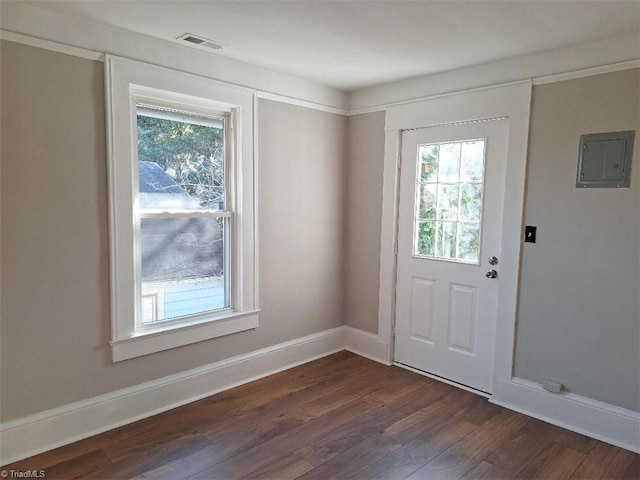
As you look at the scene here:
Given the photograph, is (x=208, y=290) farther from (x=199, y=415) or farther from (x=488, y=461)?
(x=488, y=461)

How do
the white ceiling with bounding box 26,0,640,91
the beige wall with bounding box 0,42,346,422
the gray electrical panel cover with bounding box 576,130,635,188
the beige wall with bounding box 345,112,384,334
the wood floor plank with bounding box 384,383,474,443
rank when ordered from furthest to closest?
the beige wall with bounding box 345,112,384,334, the wood floor plank with bounding box 384,383,474,443, the gray electrical panel cover with bounding box 576,130,635,188, the beige wall with bounding box 0,42,346,422, the white ceiling with bounding box 26,0,640,91

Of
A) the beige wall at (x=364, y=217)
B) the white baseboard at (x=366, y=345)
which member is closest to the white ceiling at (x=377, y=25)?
the beige wall at (x=364, y=217)

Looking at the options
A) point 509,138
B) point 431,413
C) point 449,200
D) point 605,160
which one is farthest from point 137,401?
point 605,160

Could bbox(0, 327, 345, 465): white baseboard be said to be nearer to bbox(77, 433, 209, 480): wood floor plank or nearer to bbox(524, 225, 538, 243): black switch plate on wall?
bbox(77, 433, 209, 480): wood floor plank

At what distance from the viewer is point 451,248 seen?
329 centimetres

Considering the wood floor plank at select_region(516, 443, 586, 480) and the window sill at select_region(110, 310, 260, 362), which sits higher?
the window sill at select_region(110, 310, 260, 362)

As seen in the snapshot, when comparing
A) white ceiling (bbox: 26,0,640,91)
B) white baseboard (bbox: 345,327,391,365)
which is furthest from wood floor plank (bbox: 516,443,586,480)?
white ceiling (bbox: 26,0,640,91)

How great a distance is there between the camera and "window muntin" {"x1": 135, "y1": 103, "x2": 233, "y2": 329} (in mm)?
2771

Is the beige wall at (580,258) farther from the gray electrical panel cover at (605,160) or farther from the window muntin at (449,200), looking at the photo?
the window muntin at (449,200)

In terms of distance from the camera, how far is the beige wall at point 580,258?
8.06 feet

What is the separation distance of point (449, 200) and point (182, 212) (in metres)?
1.98

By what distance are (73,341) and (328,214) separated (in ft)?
7.17

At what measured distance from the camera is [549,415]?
9.11 ft

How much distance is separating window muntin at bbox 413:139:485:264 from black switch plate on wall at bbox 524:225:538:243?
1.16 feet
